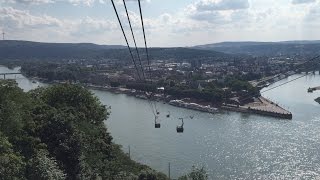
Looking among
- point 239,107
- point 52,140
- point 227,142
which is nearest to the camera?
point 52,140

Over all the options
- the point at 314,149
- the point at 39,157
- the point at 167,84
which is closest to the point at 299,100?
the point at 167,84

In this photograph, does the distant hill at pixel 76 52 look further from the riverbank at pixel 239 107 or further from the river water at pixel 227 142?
the river water at pixel 227 142

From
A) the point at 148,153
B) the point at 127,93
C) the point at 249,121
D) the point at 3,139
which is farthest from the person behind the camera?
the point at 127,93

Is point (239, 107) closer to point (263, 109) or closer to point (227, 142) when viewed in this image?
point (263, 109)

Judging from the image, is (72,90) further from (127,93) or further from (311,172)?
(127,93)

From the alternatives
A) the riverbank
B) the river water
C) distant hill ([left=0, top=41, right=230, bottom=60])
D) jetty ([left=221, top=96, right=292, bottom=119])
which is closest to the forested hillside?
the river water

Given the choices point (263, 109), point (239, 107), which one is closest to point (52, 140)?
point (263, 109)

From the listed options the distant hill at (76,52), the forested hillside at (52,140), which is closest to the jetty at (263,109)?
the forested hillside at (52,140)
